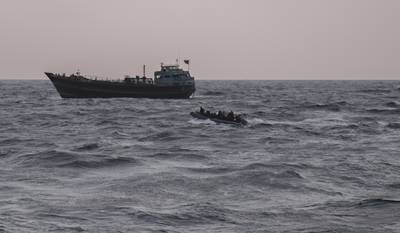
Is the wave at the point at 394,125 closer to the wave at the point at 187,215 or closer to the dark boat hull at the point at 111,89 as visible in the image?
the wave at the point at 187,215

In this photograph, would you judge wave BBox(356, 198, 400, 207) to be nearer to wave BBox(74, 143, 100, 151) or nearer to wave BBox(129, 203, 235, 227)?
→ wave BBox(129, 203, 235, 227)

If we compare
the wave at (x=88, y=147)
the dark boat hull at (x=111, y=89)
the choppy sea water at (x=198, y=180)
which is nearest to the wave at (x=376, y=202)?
the choppy sea water at (x=198, y=180)

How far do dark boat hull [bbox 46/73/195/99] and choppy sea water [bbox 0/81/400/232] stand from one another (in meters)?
50.6

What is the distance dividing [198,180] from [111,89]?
82.2 metres

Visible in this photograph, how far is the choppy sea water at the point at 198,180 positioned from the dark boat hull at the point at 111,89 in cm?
5061

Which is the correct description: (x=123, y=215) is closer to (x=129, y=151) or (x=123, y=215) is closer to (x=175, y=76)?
(x=129, y=151)

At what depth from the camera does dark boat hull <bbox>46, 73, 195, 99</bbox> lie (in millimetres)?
109938

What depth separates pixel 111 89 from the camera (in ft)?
363

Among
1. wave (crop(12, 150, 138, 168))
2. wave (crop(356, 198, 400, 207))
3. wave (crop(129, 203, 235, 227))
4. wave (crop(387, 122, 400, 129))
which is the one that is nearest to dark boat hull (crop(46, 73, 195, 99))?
wave (crop(387, 122, 400, 129))

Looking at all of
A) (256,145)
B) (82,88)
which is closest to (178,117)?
(256,145)

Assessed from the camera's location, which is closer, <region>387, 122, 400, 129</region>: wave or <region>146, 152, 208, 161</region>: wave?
<region>146, 152, 208, 161</region>: wave

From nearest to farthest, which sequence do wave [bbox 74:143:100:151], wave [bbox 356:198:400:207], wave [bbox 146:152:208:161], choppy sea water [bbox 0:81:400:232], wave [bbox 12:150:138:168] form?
choppy sea water [bbox 0:81:400:232], wave [bbox 356:198:400:207], wave [bbox 12:150:138:168], wave [bbox 146:152:208:161], wave [bbox 74:143:100:151]

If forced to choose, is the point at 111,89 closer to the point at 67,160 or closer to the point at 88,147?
the point at 88,147

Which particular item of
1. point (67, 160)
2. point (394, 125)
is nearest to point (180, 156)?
point (67, 160)
